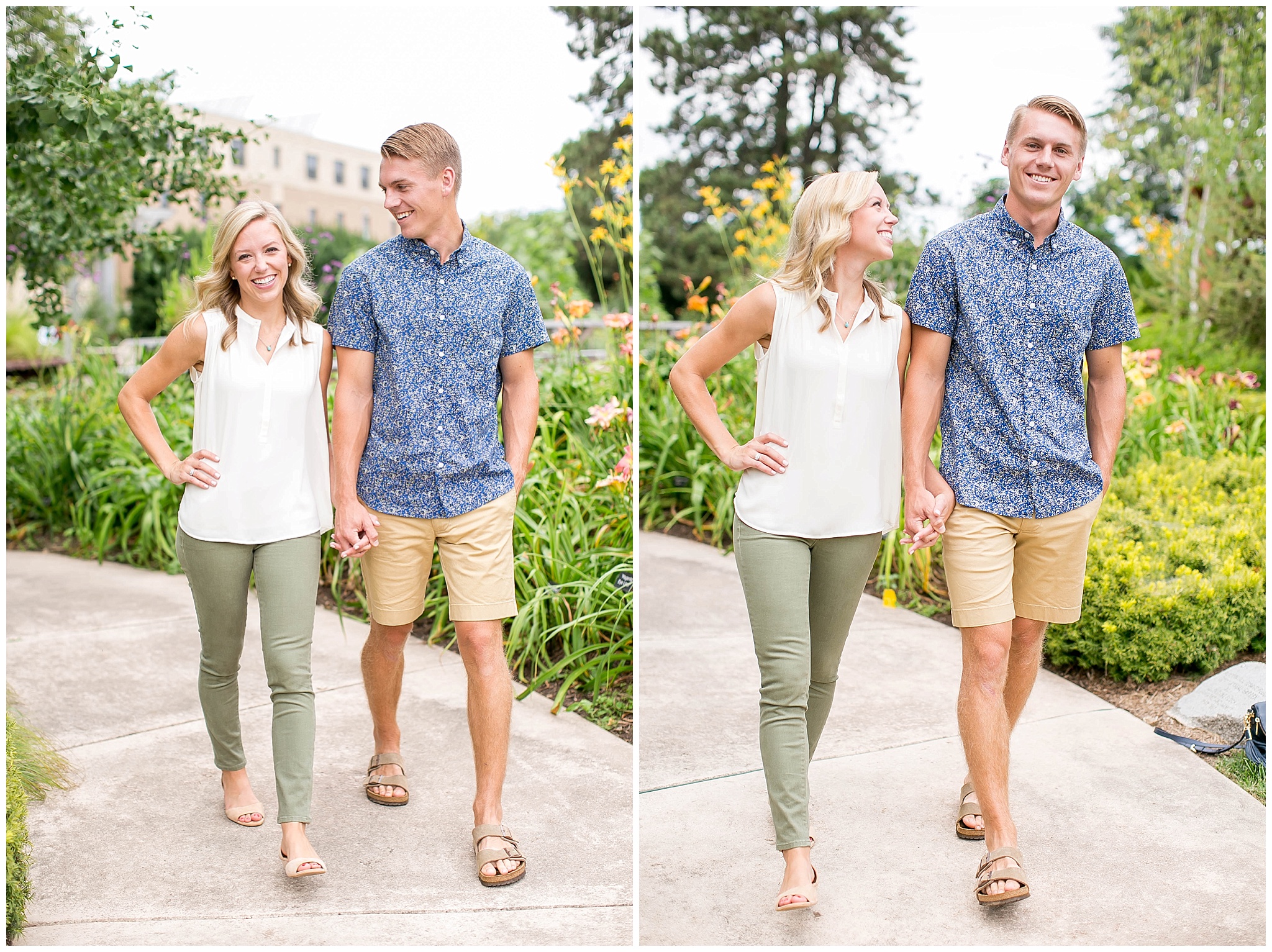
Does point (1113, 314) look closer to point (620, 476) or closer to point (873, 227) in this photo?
point (873, 227)

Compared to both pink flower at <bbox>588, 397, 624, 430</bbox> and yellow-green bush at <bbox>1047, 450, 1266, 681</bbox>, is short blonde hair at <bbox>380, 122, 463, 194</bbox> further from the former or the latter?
yellow-green bush at <bbox>1047, 450, 1266, 681</bbox>

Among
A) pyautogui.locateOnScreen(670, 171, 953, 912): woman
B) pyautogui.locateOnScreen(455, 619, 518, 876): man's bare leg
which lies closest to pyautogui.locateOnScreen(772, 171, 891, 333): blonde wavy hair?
pyautogui.locateOnScreen(670, 171, 953, 912): woman

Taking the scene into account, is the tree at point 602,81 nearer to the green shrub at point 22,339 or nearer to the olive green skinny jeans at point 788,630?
the olive green skinny jeans at point 788,630

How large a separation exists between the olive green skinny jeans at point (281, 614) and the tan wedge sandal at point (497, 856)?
1.43 feet

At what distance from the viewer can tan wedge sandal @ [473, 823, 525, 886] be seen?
266cm

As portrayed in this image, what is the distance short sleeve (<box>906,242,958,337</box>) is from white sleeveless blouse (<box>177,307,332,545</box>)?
60.2 inches

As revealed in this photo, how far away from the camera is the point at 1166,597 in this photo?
3.92 m

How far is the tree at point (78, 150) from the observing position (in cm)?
396

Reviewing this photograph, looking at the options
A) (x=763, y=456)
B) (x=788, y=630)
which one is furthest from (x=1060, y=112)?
(x=788, y=630)

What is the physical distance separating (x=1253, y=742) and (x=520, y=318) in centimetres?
254

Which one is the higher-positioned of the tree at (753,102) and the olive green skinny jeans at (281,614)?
the tree at (753,102)

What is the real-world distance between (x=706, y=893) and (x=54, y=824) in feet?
5.89

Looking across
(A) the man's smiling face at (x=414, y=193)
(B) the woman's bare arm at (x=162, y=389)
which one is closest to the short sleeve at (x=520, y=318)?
(A) the man's smiling face at (x=414, y=193)

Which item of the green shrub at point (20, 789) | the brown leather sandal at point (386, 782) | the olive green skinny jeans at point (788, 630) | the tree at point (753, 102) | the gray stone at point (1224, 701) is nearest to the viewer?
the green shrub at point (20, 789)
